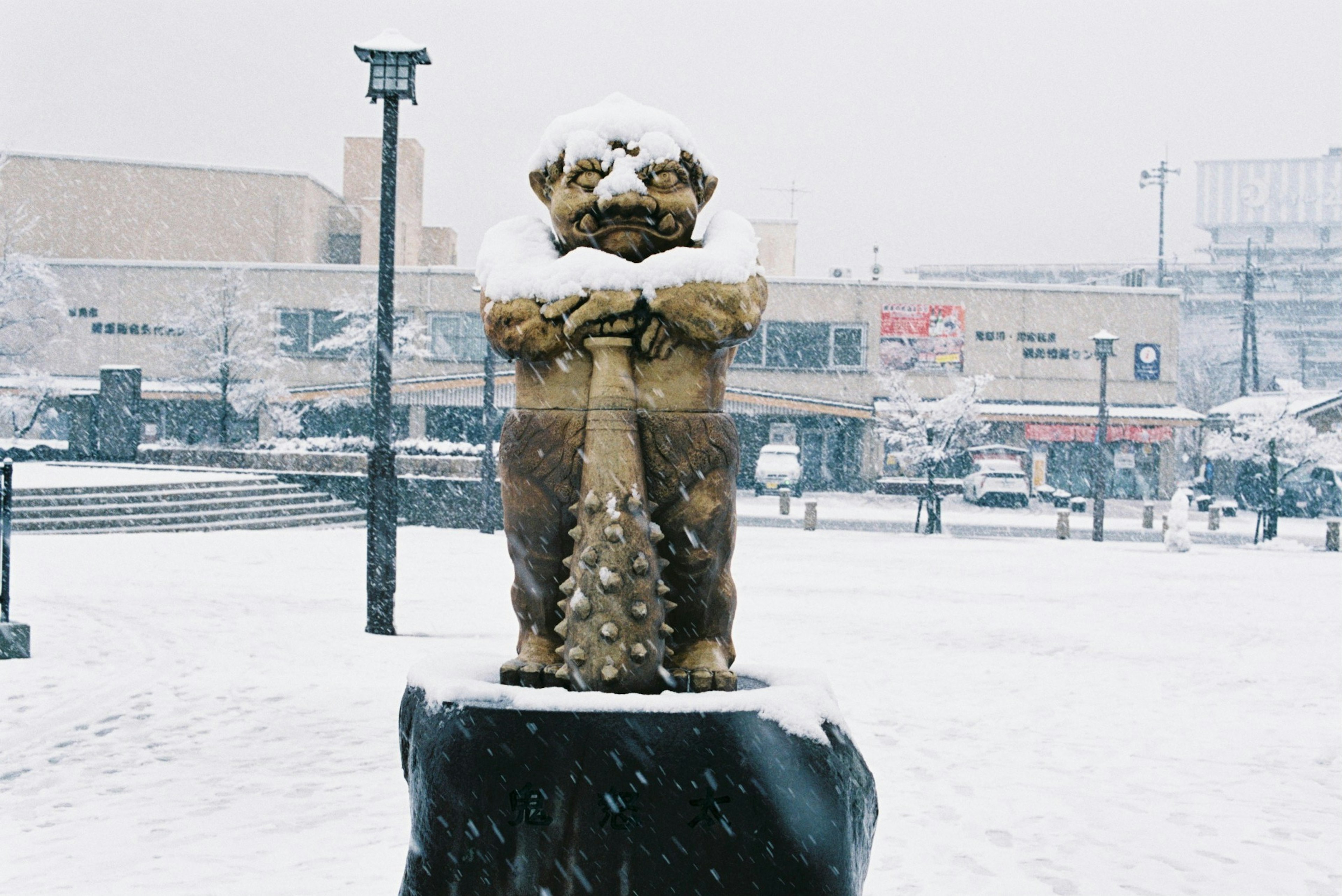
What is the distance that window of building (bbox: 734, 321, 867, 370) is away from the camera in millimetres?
43062

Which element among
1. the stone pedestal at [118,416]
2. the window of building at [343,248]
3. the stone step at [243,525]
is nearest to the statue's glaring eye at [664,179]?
the stone step at [243,525]

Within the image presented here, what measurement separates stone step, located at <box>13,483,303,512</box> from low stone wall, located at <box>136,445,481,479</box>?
1.22m

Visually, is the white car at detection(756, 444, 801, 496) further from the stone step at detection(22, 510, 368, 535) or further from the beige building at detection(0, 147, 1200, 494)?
the stone step at detection(22, 510, 368, 535)

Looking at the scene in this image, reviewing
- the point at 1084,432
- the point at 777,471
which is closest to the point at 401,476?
the point at 777,471

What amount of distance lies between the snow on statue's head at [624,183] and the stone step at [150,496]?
17914 mm

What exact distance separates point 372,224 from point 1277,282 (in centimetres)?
6353

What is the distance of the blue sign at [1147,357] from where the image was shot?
139 ft

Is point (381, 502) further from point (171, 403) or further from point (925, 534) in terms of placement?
point (171, 403)

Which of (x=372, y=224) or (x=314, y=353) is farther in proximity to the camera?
(x=372, y=224)

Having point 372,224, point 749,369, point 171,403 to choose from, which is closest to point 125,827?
point 749,369

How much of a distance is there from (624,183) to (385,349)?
7.14 metres

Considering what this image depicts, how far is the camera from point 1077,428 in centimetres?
4153

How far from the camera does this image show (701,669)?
12.7 ft

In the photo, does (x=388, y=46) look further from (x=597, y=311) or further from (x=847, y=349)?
(x=847, y=349)
